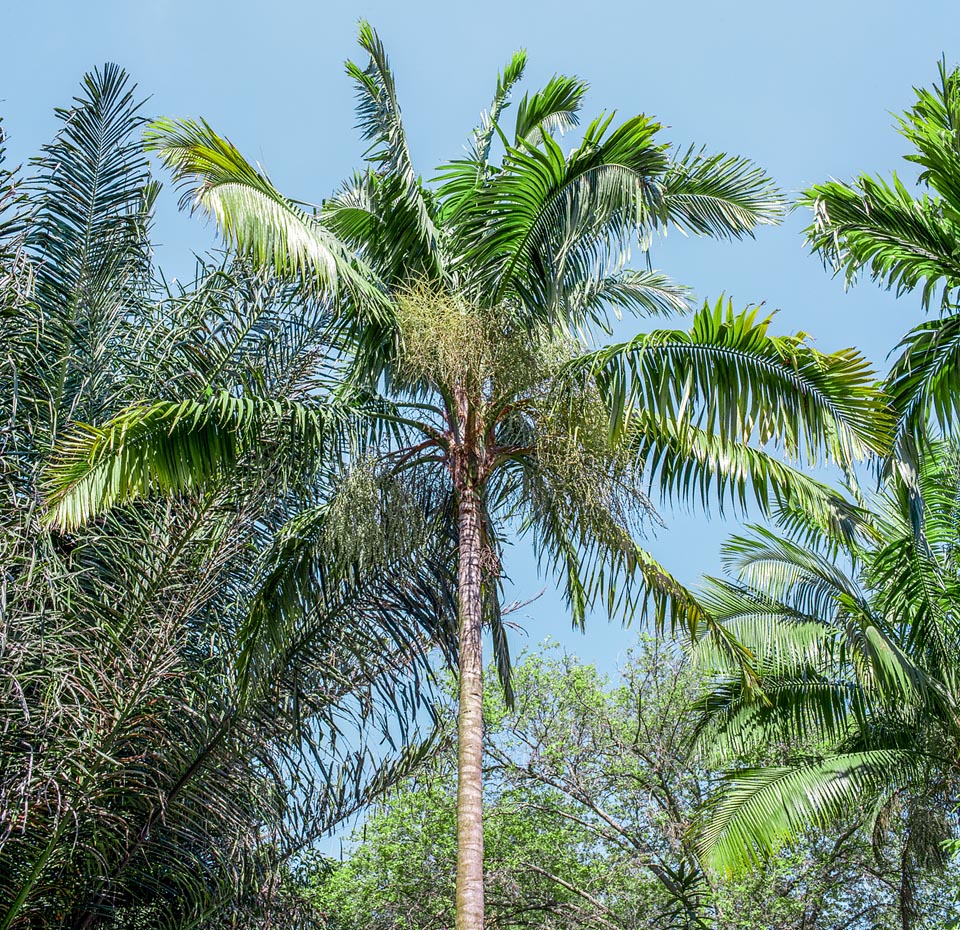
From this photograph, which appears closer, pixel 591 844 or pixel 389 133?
pixel 389 133

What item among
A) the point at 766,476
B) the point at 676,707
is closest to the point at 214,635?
the point at 766,476

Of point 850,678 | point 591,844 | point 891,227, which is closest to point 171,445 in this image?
point 891,227

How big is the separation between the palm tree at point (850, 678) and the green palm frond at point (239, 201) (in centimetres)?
592

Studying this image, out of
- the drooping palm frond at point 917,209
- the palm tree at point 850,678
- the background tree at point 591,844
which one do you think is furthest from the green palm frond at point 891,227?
the background tree at point 591,844

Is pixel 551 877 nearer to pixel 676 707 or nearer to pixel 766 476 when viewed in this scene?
Answer: pixel 676 707

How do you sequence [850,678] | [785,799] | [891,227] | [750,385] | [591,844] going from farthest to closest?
[591,844]
[850,678]
[785,799]
[891,227]
[750,385]

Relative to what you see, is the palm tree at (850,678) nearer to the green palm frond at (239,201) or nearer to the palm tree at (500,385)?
the palm tree at (500,385)

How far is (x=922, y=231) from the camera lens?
7754mm

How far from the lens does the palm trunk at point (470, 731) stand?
19.7 feet

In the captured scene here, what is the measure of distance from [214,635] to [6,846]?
2096 mm

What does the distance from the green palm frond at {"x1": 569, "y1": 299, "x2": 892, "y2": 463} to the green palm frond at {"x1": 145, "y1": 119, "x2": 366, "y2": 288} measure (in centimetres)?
197

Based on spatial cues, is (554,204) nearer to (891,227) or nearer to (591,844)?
(891,227)

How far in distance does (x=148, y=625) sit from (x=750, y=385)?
172 inches

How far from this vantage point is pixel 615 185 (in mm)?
6891
